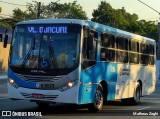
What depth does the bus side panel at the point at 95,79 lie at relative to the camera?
46.2 feet

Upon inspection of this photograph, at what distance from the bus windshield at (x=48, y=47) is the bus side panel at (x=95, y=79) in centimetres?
75

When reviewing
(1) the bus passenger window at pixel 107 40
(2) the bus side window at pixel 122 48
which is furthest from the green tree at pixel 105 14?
(1) the bus passenger window at pixel 107 40

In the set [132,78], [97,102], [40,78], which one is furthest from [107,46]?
[132,78]

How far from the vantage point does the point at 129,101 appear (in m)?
20.1

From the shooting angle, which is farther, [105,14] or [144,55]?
[105,14]

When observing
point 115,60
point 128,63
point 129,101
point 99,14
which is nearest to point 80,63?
point 115,60

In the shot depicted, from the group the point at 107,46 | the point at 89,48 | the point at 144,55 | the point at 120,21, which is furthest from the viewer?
the point at 120,21

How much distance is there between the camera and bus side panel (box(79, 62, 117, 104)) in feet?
46.2

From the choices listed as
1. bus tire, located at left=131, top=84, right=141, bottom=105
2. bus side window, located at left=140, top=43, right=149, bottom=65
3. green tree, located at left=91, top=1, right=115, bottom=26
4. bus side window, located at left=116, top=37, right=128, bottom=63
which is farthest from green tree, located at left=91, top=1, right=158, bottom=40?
bus side window, located at left=116, top=37, right=128, bottom=63

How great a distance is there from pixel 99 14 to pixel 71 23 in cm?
9085

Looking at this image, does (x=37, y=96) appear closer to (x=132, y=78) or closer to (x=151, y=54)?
(x=132, y=78)

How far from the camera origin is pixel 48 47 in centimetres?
1409

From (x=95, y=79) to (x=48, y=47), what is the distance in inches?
80.3

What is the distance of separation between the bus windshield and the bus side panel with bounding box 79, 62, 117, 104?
0.75 m
